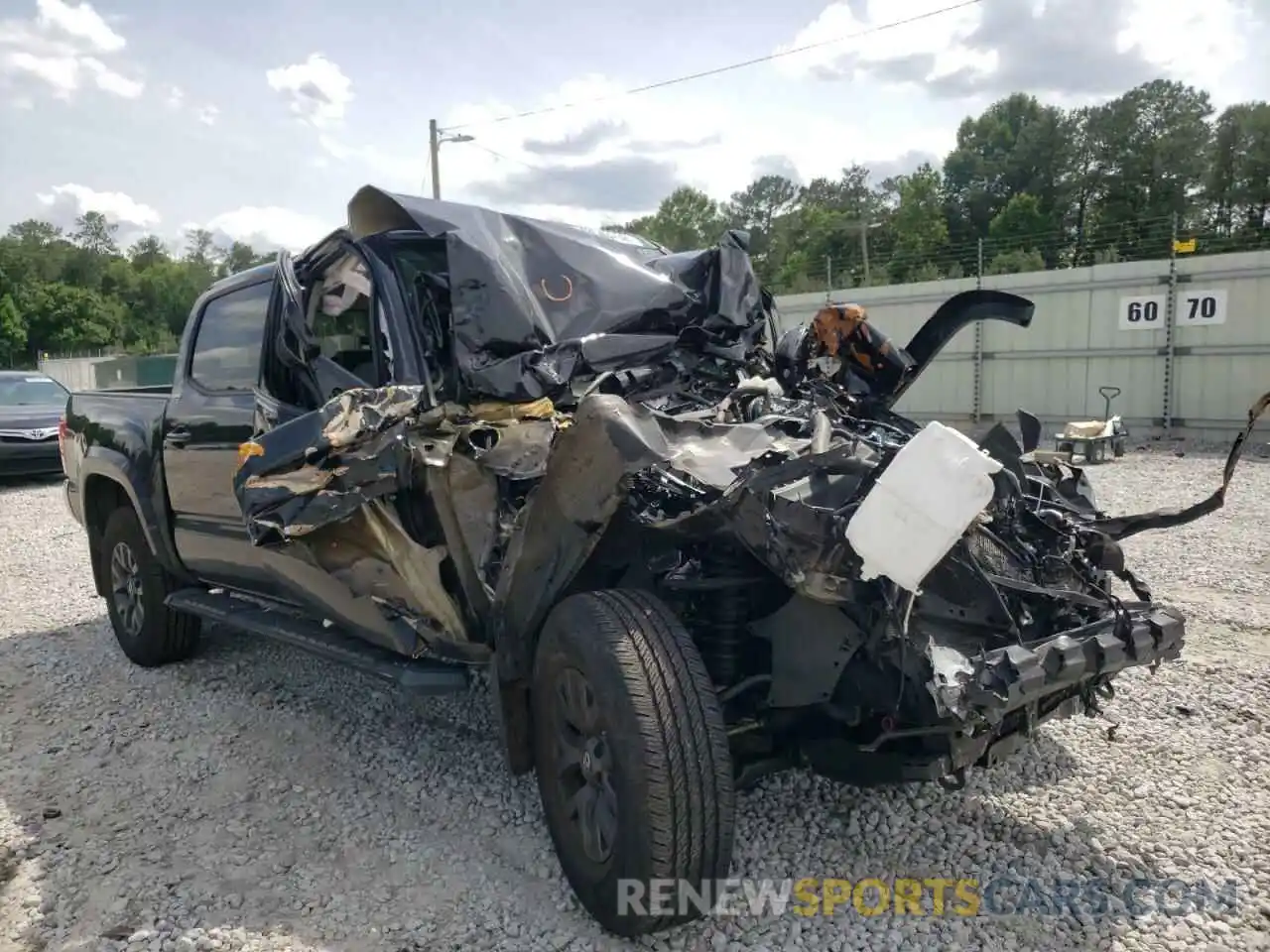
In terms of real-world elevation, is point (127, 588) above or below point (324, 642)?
below

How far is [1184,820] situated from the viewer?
3260 mm

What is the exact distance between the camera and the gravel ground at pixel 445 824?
2.78m

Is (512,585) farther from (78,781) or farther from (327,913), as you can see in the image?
(78,781)

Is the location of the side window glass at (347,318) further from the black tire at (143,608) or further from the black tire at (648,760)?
the black tire at (143,608)

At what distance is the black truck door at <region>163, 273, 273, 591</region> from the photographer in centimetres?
436

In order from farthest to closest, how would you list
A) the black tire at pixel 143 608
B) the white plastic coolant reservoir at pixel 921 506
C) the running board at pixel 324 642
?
1. the black tire at pixel 143 608
2. the running board at pixel 324 642
3. the white plastic coolant reservoir at pixel 921 506

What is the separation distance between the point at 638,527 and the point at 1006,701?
1.10 meters

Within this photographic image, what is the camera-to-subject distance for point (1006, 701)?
234 cm

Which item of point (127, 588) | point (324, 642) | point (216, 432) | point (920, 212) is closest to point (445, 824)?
point (324, 642)

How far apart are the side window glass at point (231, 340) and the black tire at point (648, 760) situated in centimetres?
254

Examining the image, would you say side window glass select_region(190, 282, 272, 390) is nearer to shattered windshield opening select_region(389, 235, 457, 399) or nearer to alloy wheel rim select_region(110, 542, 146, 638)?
shattered windshield opening select_region(389, 235, 457, 399)

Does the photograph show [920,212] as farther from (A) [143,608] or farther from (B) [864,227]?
(A) [143,608]

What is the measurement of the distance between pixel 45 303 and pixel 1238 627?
238 ft

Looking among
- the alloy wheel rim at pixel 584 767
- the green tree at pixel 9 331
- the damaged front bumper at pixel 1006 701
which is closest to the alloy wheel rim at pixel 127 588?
the alloy wheel rim at pixel 584 767
